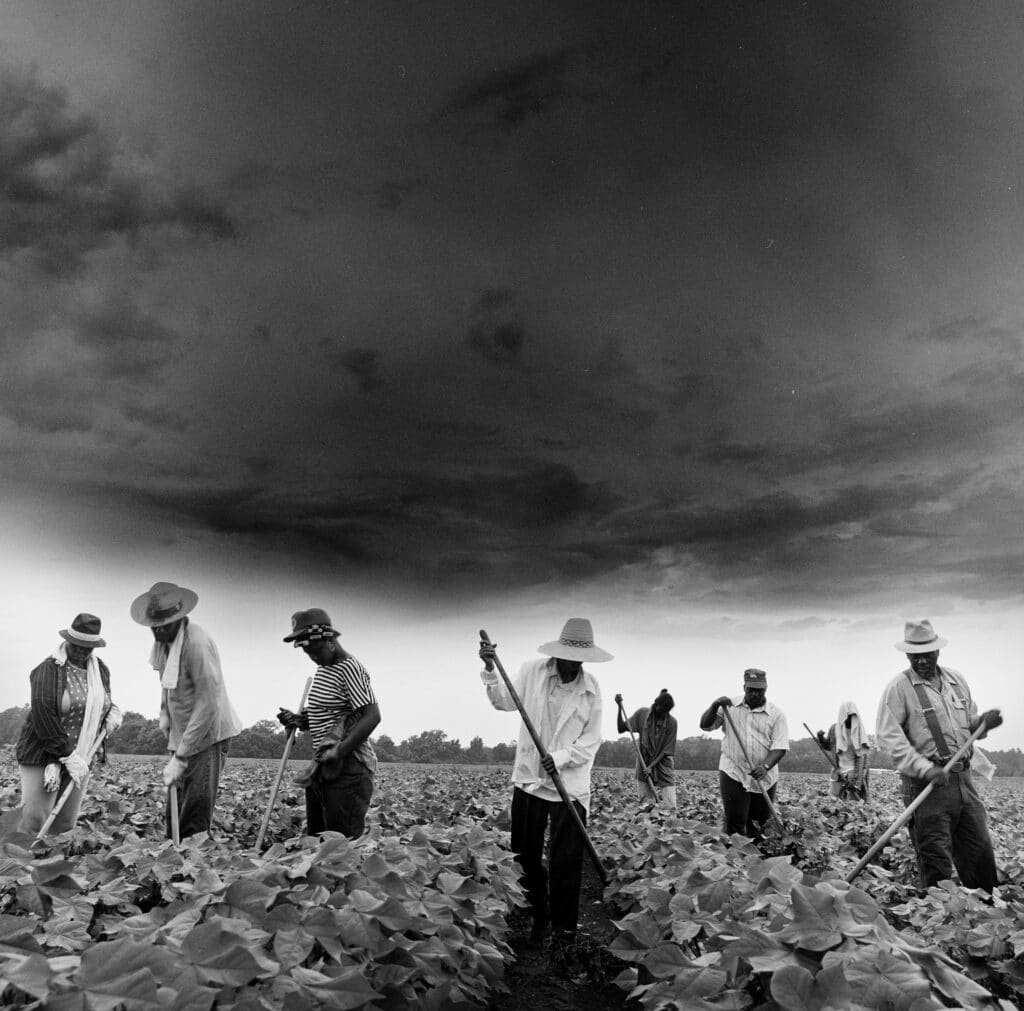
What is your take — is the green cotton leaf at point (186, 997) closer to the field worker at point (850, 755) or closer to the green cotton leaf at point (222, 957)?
the green cotton leaf at point (222, 957)

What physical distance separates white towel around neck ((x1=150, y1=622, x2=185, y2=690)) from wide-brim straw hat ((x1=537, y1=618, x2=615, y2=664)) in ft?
7.99

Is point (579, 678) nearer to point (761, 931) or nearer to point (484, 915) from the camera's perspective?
point (484, 915)

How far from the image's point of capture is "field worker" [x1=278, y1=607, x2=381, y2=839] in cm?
516

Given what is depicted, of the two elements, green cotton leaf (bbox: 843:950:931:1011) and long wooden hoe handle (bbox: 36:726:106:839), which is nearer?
green cotton leaf (bbox: 843:950:931:1011)

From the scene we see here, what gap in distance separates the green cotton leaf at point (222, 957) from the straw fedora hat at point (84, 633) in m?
5.12

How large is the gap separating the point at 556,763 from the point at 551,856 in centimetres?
63

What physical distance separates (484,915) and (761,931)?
1.64 metres

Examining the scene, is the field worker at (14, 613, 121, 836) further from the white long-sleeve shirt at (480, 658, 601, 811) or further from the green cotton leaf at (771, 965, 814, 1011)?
the green cotton leaf at (771, 965, 814, 1011)

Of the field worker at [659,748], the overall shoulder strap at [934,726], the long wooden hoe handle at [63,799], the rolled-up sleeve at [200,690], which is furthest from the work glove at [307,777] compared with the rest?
the field worker at [659,748]

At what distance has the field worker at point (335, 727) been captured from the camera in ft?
16.9

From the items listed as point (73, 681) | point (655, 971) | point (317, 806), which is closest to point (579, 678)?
point (317, 806)

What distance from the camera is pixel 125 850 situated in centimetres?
356

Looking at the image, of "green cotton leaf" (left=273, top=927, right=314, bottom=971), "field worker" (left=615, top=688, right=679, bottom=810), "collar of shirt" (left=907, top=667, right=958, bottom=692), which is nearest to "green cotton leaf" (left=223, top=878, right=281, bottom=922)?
"green cotton leaf" (left=273, top=927, right=314, bottom=971)

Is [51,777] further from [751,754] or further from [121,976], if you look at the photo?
[751,754]
